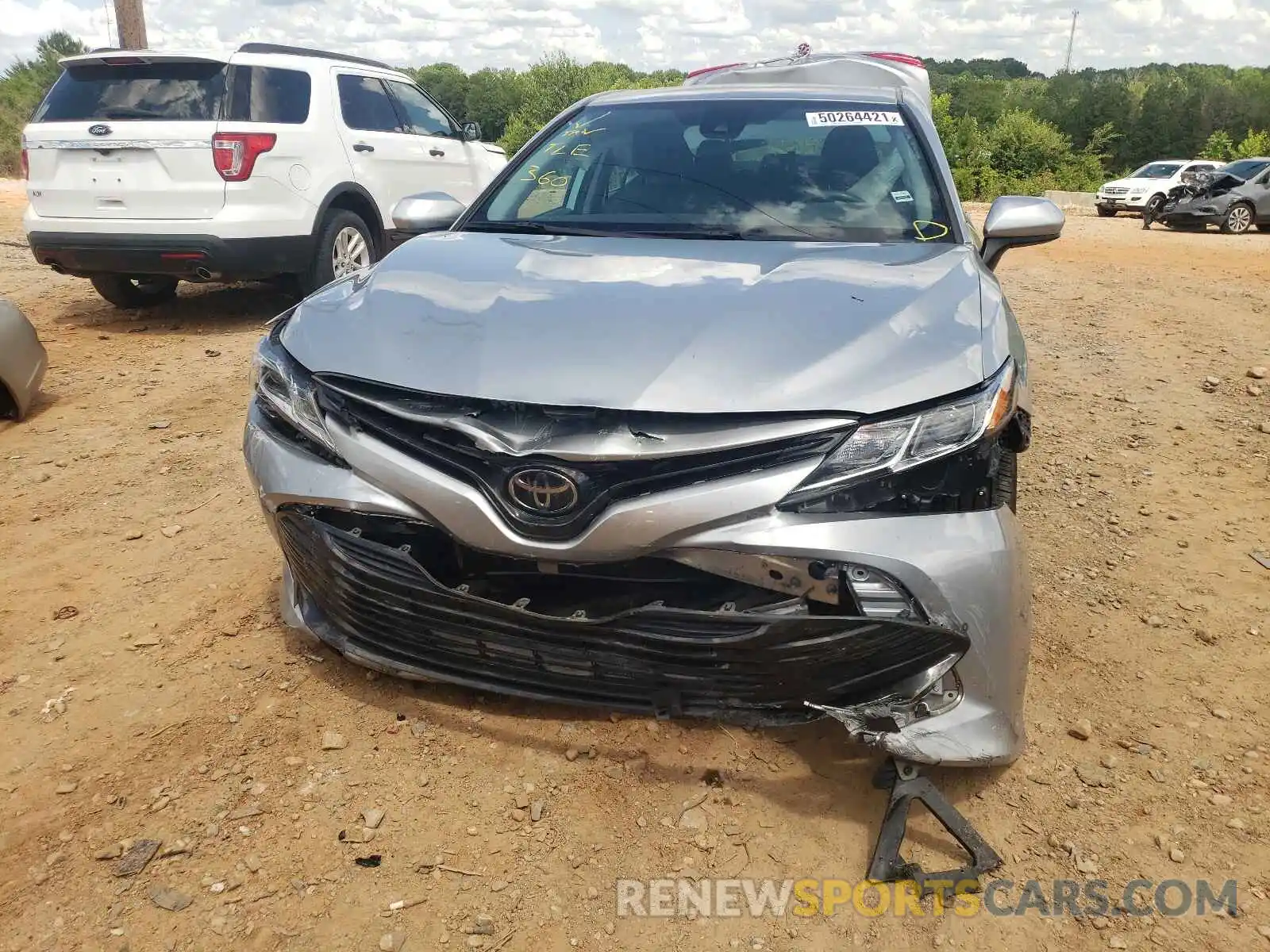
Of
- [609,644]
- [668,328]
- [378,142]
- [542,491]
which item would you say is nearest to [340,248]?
[378,142]

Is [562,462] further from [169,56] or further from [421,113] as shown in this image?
[421,113]

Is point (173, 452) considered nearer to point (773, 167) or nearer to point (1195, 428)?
point (773, 167)

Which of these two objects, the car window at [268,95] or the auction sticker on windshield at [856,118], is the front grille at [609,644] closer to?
the auction sticker on windshield at [856,118]

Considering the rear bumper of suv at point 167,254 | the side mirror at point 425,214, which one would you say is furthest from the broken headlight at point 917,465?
the rear bumper of suv at point 167,254

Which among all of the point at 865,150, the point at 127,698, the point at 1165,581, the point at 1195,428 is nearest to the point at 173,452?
the point at 127,698

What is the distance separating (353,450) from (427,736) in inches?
29.1

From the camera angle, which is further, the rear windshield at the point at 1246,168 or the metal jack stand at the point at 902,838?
the rear windshield at the point at 1246,168

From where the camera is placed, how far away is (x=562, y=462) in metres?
1.98

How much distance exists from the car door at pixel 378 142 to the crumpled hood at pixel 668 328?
16.9 feet

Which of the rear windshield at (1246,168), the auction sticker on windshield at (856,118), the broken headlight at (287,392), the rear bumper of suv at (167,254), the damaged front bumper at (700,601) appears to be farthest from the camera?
the rear windshield at (1246,168)

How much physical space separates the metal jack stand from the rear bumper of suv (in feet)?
18.6

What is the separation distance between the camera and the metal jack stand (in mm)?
1982

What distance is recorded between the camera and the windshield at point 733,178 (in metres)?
3.04

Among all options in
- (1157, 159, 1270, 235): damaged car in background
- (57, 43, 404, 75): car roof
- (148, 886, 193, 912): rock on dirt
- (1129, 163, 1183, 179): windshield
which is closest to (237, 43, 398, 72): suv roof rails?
(57, 43, 404, 75): car roof
